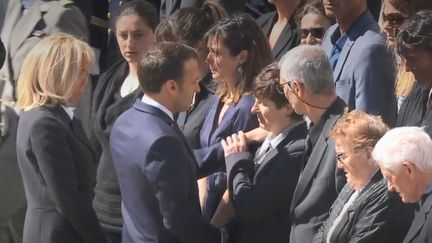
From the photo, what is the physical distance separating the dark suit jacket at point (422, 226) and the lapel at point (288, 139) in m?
1.07

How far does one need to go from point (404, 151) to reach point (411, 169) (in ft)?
0.26

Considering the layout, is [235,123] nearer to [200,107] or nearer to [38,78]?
[200,107]

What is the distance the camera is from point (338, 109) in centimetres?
594

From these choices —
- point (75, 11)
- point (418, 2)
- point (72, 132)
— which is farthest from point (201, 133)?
point (75, 11)

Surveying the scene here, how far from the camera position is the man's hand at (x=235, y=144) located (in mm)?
6250

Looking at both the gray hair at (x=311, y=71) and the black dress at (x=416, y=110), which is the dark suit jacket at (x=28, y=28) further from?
the black dress at (x=416, y=110)

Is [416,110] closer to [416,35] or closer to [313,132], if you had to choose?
[416,35]

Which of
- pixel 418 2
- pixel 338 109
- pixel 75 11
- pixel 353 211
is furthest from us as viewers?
pixel 75 11

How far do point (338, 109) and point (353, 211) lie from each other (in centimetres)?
66

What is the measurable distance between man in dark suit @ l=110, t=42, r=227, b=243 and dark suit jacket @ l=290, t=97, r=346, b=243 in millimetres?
409

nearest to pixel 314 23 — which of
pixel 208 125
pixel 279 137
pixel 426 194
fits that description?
pixel 208 125

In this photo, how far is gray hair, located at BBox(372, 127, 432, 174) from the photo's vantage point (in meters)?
5.16

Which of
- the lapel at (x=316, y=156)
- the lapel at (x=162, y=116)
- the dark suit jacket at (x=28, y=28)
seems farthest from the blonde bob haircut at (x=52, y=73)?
the dark suit jacket at (x=28, y=28)

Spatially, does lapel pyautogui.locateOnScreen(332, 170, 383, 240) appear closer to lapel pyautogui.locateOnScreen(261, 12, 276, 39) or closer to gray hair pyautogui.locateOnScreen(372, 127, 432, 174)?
gray hair pyautogui.locateOnScreen(372, 127, 432, 174)
